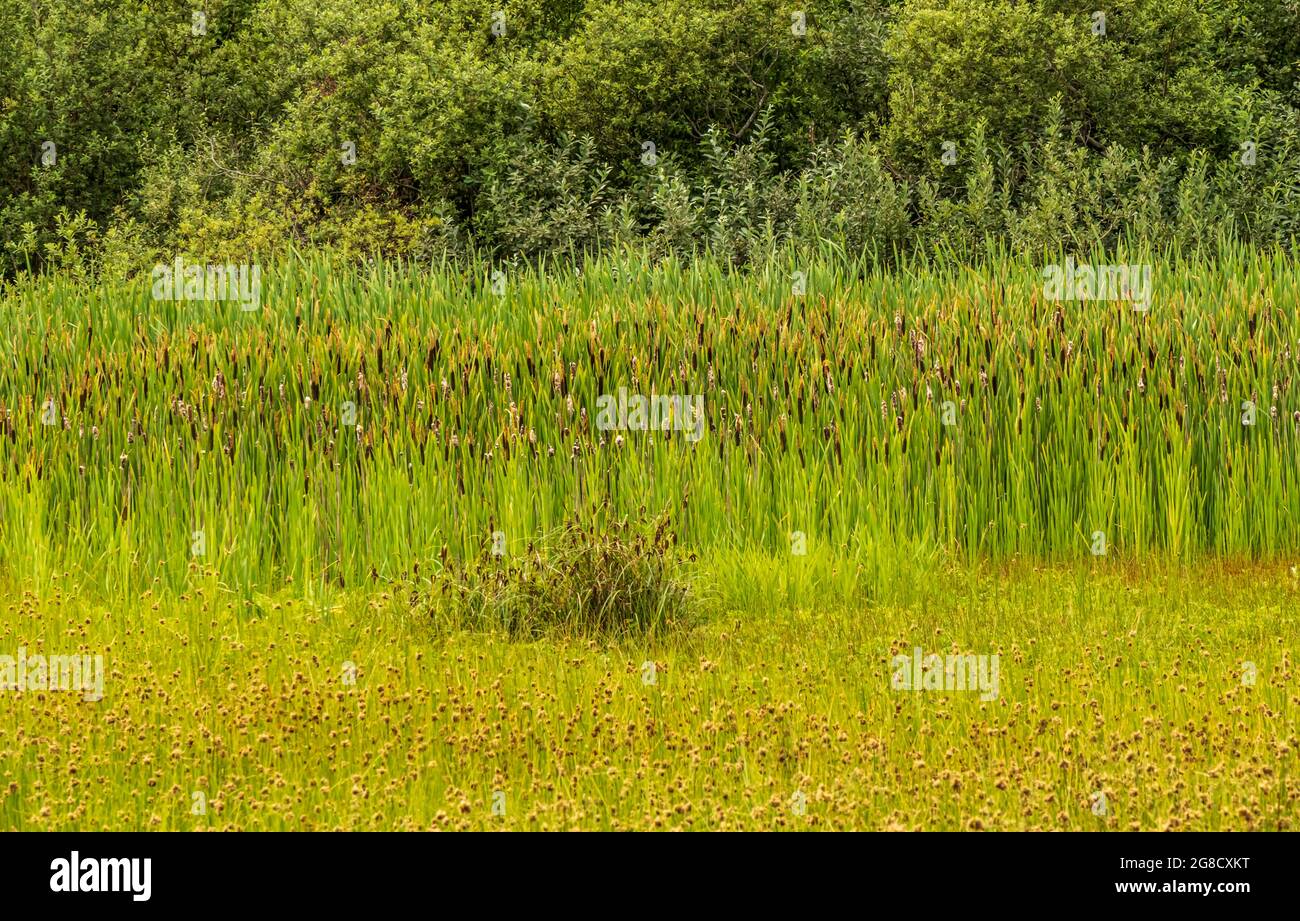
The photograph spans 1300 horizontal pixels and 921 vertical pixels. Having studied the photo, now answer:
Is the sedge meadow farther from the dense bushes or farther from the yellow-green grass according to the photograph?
the dense bushes

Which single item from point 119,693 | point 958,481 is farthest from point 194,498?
point 958,481

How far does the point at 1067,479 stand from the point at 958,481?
0.66 metres

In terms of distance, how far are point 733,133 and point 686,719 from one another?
1503cm

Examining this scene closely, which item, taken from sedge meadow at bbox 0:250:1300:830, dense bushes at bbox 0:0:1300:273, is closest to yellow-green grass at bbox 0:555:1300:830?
sedge meadow at bbox 0:250:1300:830

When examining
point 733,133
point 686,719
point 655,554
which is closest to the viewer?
point 686,719

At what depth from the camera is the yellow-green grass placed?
530 centimetres

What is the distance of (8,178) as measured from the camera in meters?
21.8

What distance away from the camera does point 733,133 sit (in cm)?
2016

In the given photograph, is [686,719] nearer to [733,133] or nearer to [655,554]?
[655,554]

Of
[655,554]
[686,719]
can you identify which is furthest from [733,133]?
[686,719]

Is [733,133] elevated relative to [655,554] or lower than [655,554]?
elevated

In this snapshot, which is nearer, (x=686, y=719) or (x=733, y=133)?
(x=686, y=719)

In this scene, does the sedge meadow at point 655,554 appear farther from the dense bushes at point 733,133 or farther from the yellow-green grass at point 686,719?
the dense bushes at point 733,133

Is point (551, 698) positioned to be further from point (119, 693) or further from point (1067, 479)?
point (1067, 479)
